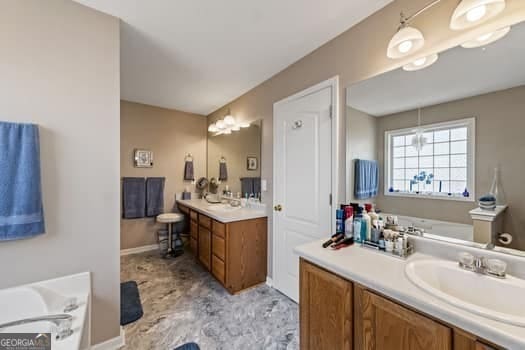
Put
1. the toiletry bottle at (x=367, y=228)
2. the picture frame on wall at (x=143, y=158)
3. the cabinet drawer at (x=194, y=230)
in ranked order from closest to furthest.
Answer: the toiletry bottle at (x=367, y=228) < the cabinet drawer at (x=194, y=230) < the picture frame on wall at (x=143, y=158)

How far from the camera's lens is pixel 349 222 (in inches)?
61.7

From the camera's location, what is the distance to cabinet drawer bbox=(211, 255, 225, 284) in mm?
2470

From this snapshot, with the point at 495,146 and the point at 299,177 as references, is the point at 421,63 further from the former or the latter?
the point at 299,177

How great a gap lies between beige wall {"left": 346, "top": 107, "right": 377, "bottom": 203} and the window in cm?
11

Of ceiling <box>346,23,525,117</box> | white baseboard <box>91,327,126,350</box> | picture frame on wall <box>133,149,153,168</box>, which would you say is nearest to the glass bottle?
ceiling <box>346,23,525,117</box>

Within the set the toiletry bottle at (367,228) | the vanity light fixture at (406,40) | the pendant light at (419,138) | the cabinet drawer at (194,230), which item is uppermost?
the vanity light fixture at (406,40)

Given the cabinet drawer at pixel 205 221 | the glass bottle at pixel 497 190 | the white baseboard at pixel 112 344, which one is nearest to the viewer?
the glass bottle at pixel 497 190

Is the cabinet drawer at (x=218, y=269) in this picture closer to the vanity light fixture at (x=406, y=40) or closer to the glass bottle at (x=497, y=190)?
the glass bottle at (x=497, y=190)

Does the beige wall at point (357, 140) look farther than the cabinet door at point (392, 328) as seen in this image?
Yes

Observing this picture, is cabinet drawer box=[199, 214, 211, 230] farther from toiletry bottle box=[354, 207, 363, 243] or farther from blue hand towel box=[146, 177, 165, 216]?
toiletry bottle box=[354, 207, 363, 243]

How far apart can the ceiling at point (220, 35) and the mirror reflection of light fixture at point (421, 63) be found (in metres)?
0.50

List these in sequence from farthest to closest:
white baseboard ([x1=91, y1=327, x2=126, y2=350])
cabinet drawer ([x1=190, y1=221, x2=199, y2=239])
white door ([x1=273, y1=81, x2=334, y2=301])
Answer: cabinet drawer ([x1=190, y1=221, x2=199, y2=239]) → white door ([x1=273, y1=81, x2=334, y2=301]) → white baseboard ([x1=91, y1=327, x2=126, y2=350])

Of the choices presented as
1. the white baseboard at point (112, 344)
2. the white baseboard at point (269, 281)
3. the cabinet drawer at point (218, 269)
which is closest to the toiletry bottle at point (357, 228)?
the white baseboard at point (269, 281)

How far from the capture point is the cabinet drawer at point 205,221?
2.77 metres
